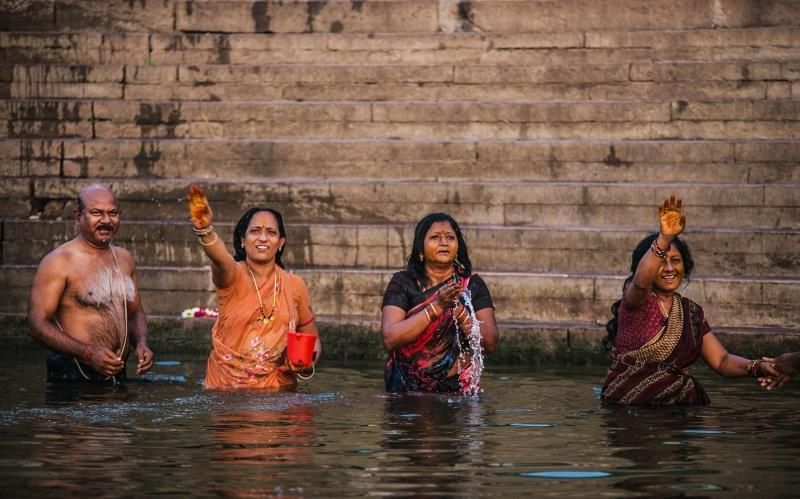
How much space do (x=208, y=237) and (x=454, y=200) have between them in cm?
480

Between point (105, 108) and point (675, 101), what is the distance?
16.3 feet

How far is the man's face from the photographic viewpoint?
26.7ft

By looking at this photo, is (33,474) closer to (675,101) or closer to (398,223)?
(398,223)

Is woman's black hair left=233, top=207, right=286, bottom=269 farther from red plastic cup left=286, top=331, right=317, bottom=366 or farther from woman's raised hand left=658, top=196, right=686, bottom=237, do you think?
woman's raised hand left=658, top=196, right=686, bottom=237

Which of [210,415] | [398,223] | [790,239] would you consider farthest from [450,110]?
[210,415]

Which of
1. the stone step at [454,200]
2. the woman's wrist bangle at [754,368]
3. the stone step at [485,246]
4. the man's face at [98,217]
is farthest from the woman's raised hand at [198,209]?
the stone step at [454,200]

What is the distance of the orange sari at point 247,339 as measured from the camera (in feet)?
25.9

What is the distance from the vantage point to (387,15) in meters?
14.2

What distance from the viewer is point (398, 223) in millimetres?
11656

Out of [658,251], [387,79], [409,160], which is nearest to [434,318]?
[658,251]

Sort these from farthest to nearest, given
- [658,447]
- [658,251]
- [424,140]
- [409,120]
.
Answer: [409,120] → [424,140] → [658,251] → [658,447]

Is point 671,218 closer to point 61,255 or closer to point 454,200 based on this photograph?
point 61,255

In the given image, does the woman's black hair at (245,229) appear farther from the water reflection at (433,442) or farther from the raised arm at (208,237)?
the water reflection at (433,442)

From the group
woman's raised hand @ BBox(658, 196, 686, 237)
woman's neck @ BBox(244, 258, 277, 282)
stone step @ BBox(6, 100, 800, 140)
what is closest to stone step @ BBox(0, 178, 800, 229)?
stone step @ BBox(6, 100, 800, 140)
